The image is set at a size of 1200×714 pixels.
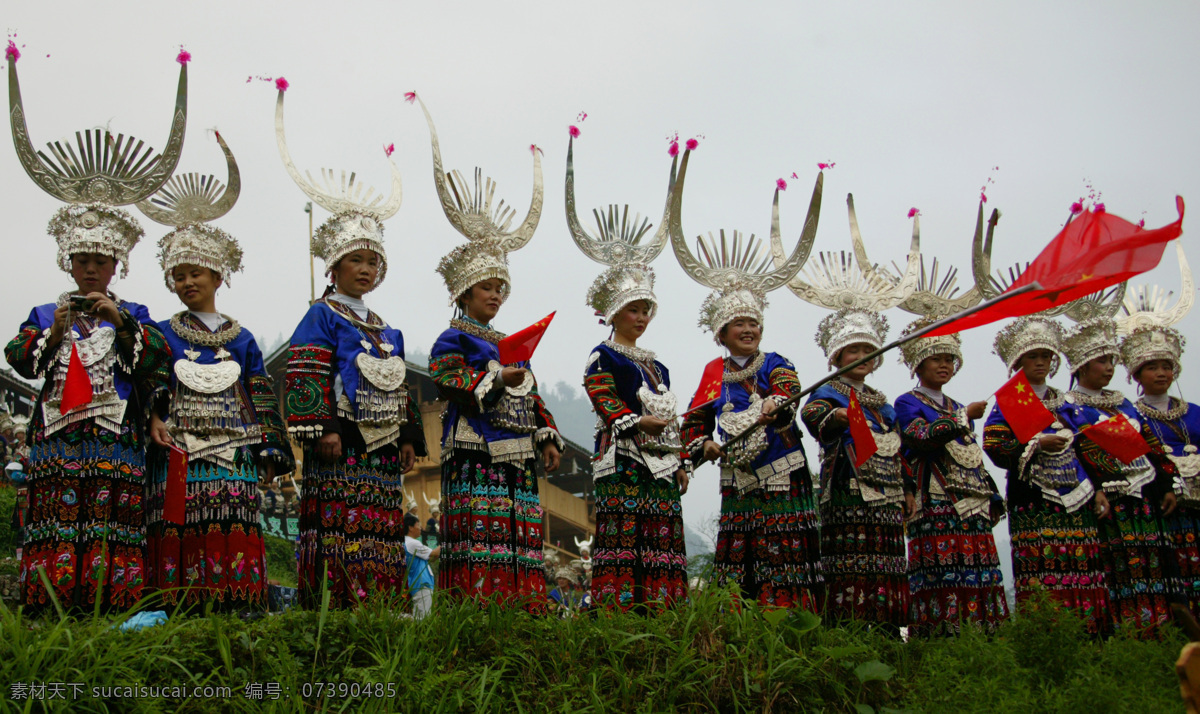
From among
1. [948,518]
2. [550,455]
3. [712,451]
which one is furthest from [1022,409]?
[550,455]

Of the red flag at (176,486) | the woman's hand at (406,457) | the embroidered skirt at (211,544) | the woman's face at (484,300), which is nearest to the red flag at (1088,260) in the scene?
the woman's face at (484,300)

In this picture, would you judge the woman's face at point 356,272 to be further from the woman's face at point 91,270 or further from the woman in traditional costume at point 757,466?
the woman in traditional costume at point 757,466

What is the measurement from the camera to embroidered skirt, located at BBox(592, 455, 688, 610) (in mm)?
6020

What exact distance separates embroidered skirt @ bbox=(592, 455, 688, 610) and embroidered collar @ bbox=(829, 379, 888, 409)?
157cm

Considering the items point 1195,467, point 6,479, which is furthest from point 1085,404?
point 6,479

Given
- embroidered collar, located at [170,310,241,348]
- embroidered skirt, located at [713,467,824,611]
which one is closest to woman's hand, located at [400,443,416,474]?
embroidered collar, located at [170,310,241,348]

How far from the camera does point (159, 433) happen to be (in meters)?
5.21

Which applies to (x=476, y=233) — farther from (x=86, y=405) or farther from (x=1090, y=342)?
(x=1090, y=342)

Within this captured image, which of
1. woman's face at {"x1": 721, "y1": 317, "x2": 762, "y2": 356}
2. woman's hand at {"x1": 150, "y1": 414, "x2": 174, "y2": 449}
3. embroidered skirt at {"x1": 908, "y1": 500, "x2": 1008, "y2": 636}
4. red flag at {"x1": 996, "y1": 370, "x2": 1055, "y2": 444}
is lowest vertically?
embroidered skirt at {"x1": 908, "y1": 500, "x2": 1008, "y2": 636}

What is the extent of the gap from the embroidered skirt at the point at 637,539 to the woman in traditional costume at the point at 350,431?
4.00 ft

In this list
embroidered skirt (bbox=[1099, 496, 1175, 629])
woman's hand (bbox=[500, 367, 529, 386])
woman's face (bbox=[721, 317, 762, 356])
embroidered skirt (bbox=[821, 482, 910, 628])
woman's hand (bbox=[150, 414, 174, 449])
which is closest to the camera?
woman's hand (bbox=[150, 414, 174, 449])

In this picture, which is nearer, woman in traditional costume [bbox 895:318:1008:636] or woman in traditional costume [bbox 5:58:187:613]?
woman in traditional costume [bbox 5:58:187:613]

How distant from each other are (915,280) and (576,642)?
4.79m

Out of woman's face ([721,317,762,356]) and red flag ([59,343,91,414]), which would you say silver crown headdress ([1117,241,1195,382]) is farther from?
red flag ([59,343,91,414])
